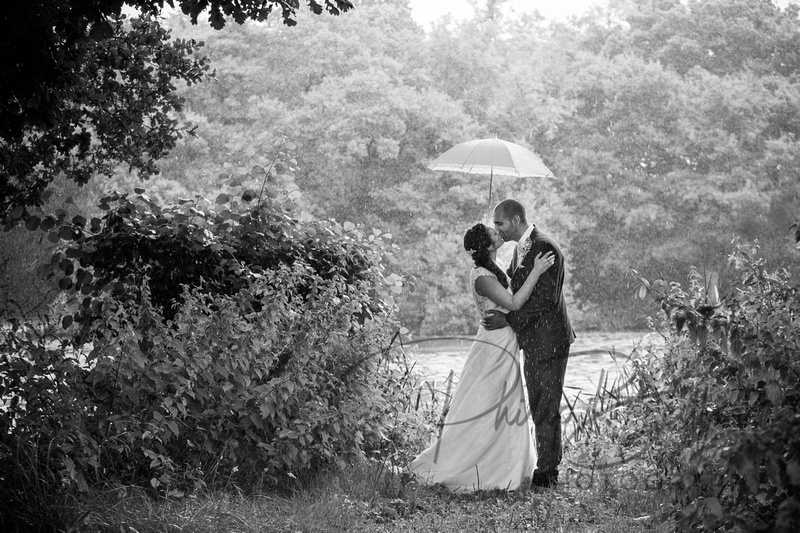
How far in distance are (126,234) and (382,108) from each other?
1582cm

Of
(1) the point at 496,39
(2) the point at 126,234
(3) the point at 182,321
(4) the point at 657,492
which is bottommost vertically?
Result: (4) the point at 657,492

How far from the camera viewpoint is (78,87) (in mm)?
4844

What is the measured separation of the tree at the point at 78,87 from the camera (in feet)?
13.1

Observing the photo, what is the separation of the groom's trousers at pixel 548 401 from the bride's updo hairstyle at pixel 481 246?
52 cm

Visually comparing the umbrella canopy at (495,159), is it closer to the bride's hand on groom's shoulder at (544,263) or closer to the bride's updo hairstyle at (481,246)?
the bride's updo hairstyle at (481,246)

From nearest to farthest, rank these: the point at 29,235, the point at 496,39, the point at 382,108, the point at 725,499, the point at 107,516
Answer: the point at 725,499, the point at 107,516, the point at 29,235, the point at 382,108, the point at 496,39

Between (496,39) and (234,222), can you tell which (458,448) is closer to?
(234,222)

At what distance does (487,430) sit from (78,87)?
3.09 metres

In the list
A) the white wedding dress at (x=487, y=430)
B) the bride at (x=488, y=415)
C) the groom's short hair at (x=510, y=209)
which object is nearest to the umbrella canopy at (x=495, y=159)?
the groom's short hair at (x=510, y=209)

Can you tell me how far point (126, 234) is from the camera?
194 inches

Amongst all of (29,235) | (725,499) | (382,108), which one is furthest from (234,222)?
(382,108)

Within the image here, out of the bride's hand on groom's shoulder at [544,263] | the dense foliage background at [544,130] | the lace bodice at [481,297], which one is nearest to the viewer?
the bride's hand on groom's shoulder at [544,263]

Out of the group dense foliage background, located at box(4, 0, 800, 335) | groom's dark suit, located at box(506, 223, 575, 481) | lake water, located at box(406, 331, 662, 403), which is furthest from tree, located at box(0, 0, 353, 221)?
dense foliage background, located at box(4, 0, 800, 335)

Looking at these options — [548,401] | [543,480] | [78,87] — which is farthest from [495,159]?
[78,87]
